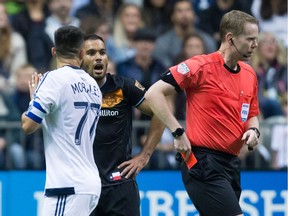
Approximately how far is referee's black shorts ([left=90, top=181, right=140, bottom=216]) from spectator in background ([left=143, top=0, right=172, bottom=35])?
20.2 feet

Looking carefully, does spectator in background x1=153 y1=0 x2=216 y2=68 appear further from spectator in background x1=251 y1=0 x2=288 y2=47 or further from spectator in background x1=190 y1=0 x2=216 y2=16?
spectator in background x1=251 y1=0 x2=288 y2=47

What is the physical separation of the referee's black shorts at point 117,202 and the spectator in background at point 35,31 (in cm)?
480

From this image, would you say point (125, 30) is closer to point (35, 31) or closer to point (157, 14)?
point (157, 14)

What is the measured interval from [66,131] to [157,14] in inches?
301

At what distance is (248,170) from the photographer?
11.0 meters

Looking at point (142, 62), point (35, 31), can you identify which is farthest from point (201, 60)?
point (35, 31)

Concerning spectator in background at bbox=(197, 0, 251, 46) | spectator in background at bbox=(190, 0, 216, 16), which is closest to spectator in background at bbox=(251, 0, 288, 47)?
spectator in background at bbox=(197, 0, 251, 46)

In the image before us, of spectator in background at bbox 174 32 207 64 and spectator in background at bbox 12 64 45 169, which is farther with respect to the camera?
spectator in background at bbox 174 32 207 64

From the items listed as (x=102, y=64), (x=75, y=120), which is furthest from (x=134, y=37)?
(x=75, y=120)

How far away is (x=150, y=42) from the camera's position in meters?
13.2

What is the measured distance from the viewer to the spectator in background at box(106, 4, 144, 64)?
13688mm

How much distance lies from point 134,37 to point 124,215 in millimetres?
5544

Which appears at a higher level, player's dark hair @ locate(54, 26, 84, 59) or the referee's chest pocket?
player's dark hair @ locate(54, 26, 84, 59)

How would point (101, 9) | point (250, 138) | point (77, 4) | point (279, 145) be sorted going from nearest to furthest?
1. point (250, 138)
2. point (279, 145)
3. point (101, 9)
4. point (77, 4)
